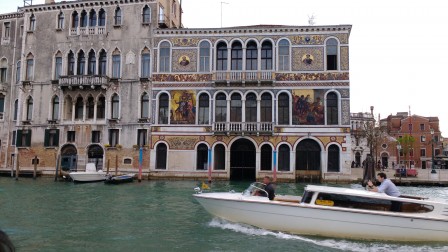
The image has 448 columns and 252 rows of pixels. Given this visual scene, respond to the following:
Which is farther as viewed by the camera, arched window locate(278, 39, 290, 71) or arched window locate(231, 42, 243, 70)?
arched window locate(231, 42, 243, 70)

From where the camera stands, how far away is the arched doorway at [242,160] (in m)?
24.9

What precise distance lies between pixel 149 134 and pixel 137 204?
1140cm

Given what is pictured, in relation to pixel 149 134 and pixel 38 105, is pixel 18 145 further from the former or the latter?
pixel 149 134

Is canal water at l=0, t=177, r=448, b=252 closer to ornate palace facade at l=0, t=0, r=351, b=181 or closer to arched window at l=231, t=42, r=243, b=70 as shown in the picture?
ornate palace facade at l=0, t=0, r=351, b=181

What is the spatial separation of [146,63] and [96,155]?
677cm

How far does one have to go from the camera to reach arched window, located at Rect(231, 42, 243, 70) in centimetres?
2520

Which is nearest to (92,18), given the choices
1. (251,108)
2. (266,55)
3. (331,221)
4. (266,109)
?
(266,55)

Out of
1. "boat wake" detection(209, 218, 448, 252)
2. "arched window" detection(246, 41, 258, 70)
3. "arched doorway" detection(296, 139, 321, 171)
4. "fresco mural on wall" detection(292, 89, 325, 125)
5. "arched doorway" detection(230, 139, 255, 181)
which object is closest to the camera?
"boat wake" detection(209, 218, 448, 252)

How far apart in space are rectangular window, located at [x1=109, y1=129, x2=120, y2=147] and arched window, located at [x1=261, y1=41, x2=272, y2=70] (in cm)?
1014

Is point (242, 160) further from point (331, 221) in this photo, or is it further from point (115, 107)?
point (331, 221)

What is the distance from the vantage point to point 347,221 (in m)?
8.44

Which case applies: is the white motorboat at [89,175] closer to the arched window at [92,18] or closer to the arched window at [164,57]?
the arched window at [164,57]

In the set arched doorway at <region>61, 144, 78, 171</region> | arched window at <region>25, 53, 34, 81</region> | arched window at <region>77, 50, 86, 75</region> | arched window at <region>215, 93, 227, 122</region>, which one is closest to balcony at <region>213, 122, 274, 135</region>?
arched window at <region>215, 93, 227, 122</region>

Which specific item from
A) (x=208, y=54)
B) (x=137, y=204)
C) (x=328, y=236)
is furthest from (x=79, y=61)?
(x=328, y=236)
